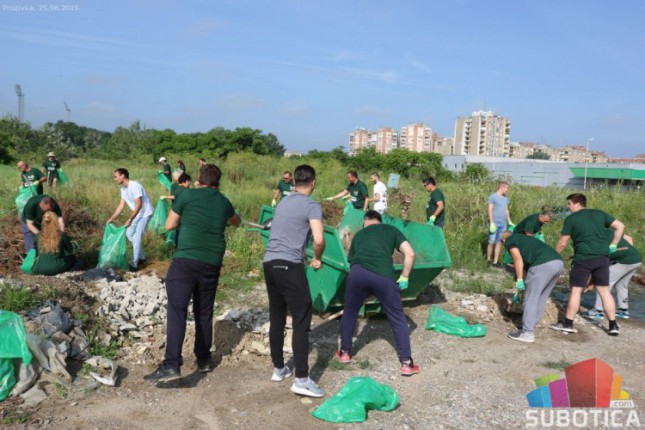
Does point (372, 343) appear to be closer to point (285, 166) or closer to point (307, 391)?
point (307, 391)

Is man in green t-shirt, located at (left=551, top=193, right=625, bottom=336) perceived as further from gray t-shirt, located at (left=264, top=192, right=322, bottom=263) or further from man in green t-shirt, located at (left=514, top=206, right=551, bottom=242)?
gray t-shirt, located at (left=264, top=192, right=322, bottom=263)

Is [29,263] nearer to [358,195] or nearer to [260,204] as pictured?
[358,195]

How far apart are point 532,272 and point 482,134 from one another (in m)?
86.7

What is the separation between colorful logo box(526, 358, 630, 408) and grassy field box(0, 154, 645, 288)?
445 centimetres

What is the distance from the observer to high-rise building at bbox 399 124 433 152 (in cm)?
8519

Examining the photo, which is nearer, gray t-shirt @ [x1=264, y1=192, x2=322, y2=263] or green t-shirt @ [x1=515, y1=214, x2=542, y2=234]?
gray t-shirt @ [x1=264, y1=192, x2=322, y2=263]

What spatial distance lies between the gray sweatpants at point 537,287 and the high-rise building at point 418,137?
268ft

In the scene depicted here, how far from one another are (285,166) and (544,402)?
18.4 metres

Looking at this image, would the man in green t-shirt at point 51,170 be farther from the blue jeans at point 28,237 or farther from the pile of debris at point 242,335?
the pile of debris at point 242,335

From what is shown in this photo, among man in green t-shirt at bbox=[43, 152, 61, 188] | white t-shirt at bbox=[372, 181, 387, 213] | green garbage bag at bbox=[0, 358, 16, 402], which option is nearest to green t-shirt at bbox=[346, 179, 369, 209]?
white t-shirt at bbox=[372, 181, 387, 213]

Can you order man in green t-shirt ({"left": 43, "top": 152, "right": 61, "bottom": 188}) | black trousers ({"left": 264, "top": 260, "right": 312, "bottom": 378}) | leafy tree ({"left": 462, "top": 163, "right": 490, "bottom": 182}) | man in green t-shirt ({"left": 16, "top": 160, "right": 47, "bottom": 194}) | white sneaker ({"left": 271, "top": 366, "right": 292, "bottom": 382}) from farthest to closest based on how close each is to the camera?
leafy tree ({"left": 462, "top": 163, "right": 490, "bottom": 182}) → man in green t-shirt ({"left": 43, "top": 152, "right": 61, "bottom": 188}) → man in green t-shirt ({"left": 16, "top": 160, "right": 47, "bottom": 194}) → white sneaker ({"left": 271, "top": 366, "right": 292, "bottom": 382}) → black trousers ({"left": 264, "top": 260, "right": 312, "bottom": 378})

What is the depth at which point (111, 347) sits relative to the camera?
178 inches

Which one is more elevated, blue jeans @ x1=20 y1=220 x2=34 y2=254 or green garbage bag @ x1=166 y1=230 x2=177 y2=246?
blue jeans @ x1=20 y1=220 x2=34 y2=254

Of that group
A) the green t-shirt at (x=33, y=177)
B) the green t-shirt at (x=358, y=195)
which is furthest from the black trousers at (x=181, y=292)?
the green t-shirt at (x=33, y=177)
